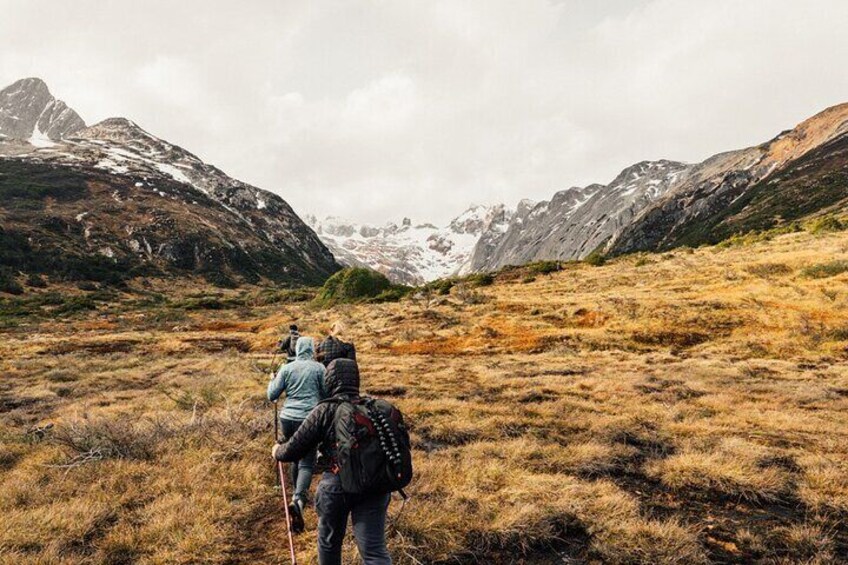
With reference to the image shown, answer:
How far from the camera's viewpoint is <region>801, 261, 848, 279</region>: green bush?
1019 inches

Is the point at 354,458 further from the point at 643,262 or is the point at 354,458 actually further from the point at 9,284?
the point at 9,284

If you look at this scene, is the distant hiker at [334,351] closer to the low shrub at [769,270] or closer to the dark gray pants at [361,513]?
the dark gray pants at [361,513]

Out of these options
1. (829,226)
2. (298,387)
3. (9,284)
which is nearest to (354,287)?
(298,387)

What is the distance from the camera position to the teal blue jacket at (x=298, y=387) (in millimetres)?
6438

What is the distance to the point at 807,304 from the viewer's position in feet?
73.7

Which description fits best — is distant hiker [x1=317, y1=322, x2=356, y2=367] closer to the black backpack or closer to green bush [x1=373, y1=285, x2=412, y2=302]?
the black backpack

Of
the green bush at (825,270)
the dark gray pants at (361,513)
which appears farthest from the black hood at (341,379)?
the green bush at (825,270)

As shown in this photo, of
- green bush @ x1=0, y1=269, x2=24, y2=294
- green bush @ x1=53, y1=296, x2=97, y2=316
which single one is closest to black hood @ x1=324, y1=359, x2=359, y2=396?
green bush @ x1=53, y1=296, x2=97, y2=316

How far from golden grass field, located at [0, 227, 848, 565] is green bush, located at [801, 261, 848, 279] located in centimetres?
371

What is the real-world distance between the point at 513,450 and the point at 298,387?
4.15 metres

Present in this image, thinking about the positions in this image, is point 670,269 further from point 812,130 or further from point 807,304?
point 812,130

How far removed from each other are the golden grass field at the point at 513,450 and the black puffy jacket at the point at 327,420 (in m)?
1.93

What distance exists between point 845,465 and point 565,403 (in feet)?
17.6

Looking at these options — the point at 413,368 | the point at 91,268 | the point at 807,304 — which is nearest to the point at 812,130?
the point at 807,304
